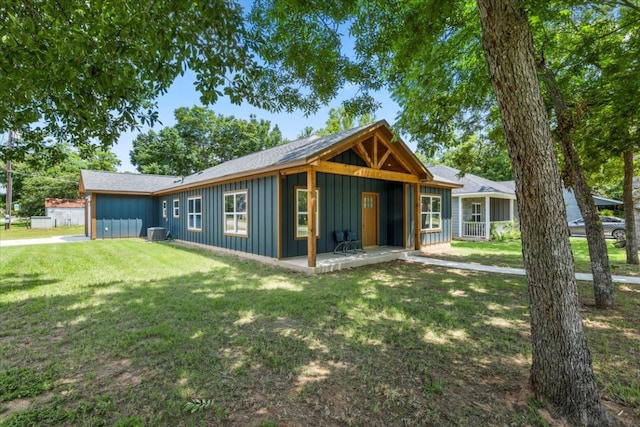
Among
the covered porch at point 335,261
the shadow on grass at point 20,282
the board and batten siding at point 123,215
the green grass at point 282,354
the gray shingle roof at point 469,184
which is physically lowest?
the green grass at point 282,354

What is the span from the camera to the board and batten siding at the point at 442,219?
460 inches

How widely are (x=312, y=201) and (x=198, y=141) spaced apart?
29649mm

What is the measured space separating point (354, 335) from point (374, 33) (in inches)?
191

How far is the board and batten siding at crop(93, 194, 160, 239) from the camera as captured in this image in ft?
51.4

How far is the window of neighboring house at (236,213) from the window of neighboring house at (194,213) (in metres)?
2.44

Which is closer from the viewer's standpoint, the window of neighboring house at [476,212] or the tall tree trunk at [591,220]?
the tall tree trunk at [591,220]

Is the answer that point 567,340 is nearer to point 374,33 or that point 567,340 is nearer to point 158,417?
point 158,417

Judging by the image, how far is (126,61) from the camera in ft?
10.3

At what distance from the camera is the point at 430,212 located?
42.3 ft

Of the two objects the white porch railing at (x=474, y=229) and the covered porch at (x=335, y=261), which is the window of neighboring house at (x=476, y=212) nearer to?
the white porch railing at (x=474, y=229)

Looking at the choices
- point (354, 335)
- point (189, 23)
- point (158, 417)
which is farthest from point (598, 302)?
point (189, 23)

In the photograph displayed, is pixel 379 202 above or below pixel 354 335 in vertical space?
above

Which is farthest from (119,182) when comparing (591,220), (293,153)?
(591,220)

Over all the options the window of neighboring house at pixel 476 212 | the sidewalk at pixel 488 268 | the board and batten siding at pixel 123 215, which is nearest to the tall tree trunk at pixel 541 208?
the sidewalk at pixel 488 268
